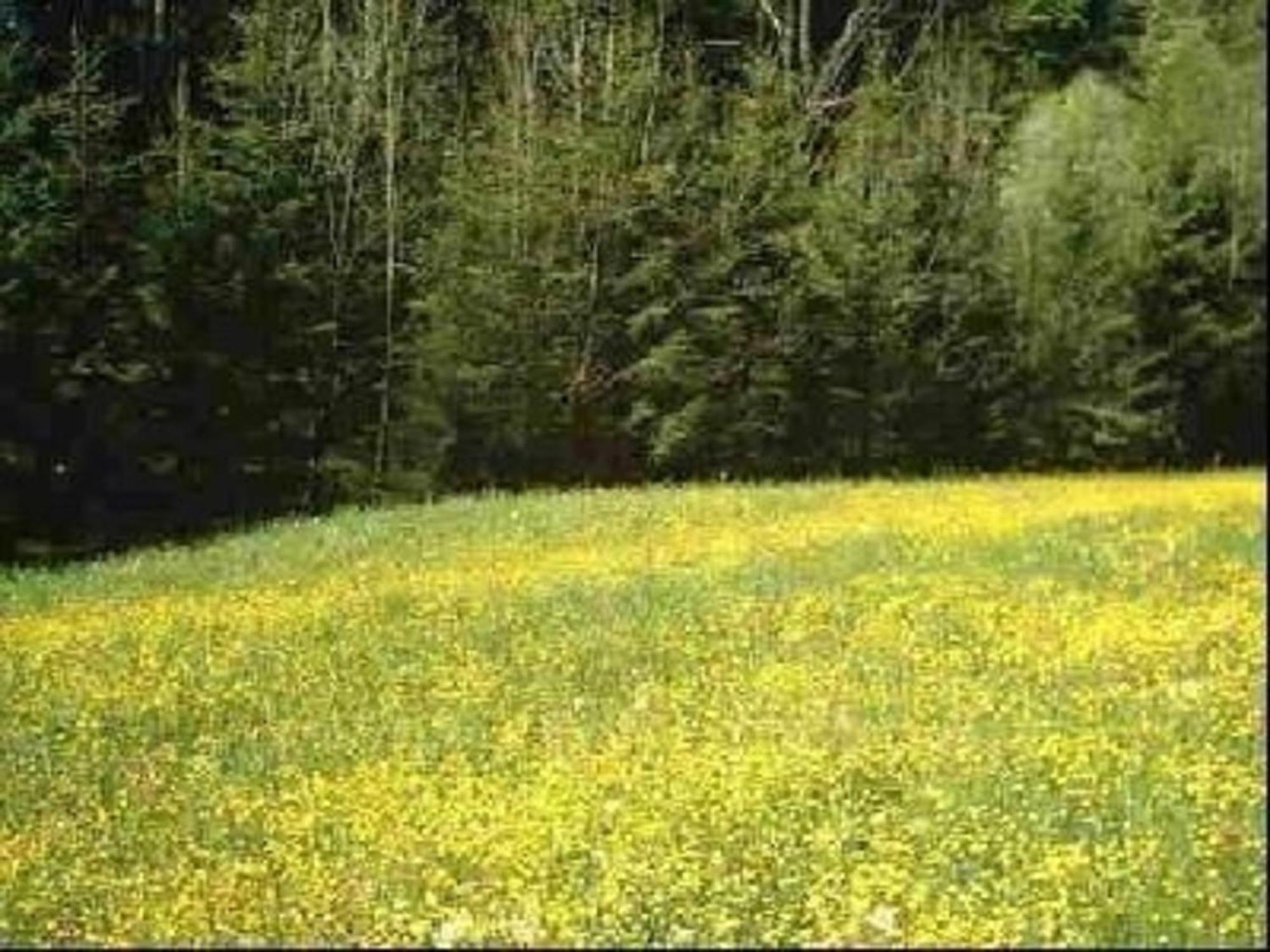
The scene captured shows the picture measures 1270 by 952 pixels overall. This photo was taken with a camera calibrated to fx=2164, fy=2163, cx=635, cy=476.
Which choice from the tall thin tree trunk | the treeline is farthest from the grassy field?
the tall thin tree trunk

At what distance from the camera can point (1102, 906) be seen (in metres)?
8.46

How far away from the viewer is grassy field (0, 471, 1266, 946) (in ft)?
28.8

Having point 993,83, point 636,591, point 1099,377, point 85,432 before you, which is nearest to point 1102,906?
point 1099,377

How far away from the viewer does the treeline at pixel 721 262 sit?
735 cm

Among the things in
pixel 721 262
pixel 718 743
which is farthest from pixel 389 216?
pixel 721 262

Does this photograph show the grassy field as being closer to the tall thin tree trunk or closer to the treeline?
the treeline

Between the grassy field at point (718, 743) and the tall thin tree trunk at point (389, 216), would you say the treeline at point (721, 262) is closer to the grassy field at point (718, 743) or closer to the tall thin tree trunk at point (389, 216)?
the tall thin tree trunk at point (389, 216)

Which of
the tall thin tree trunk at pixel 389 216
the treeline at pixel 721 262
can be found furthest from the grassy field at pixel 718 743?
the tall thin tree trunk at pixel 389 216

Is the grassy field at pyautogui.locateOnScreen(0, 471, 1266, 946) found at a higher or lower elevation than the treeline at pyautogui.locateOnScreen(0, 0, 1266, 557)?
lower

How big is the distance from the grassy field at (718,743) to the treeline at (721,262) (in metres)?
0.41

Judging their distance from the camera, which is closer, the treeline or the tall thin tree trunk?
the treeline

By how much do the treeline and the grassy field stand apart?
0.41 m

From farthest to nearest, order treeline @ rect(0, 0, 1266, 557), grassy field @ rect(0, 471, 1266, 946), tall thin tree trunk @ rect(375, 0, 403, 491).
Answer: tall thin tree trunk @ rect(375, 0, 403, 491) → grassy field @ rect(0, 471, 1266, 946) → treeline @ rect(0, 0, 1266, 557)

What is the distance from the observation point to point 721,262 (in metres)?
10.7
